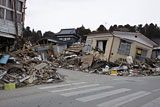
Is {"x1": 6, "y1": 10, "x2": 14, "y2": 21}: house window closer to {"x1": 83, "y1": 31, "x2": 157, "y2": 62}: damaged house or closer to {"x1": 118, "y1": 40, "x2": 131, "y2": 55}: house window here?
{"x1": 83, "y1": 31, "x2": 157, "y2": 62}: damaged house

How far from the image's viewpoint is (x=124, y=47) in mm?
19078

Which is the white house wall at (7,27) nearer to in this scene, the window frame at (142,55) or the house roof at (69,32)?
the window frame at (142,55)

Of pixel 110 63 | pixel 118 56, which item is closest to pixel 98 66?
pixel 110 63

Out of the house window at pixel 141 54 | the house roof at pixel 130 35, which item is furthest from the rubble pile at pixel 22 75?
the house window at pixel 141 54

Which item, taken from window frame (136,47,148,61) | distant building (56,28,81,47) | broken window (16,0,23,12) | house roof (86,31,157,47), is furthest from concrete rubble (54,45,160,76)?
distant building (56,28,81,47)

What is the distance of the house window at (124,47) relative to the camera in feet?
61.8

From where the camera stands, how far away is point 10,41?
1294 cm

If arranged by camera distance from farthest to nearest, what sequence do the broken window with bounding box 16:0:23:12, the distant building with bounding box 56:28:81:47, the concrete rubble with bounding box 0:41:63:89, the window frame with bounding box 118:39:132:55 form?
the distant building with bounding box 56:28:81:47, the window frame with bounding box 118:39:132:55, the broken window with bounding box 16:0:23:12, the concrete rubble with bounding box 0:41:63:89

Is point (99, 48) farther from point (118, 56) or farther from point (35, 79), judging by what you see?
point (35, 79)

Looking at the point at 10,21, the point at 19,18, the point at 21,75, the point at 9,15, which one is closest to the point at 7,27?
the point at 10,21

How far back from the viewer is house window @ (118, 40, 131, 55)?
18.8 meters

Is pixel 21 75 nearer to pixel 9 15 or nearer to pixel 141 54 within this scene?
pixel 9 15

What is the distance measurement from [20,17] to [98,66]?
388 inches

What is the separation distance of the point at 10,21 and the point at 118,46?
43.1 ft
